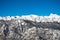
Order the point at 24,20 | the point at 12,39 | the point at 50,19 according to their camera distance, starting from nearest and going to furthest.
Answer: the point at 12,39, the point at 24,20, the point at 50,19

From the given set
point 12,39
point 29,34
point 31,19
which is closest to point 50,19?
point 31,19

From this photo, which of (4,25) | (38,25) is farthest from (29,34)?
(4,25)

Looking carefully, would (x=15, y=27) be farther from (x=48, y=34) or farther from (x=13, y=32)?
(x=48, y=34)

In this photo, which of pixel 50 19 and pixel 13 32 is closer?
pixel 13 32

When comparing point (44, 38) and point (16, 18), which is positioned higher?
point (16, 18)

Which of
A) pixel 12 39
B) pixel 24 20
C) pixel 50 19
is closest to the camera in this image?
pixel 12 39
